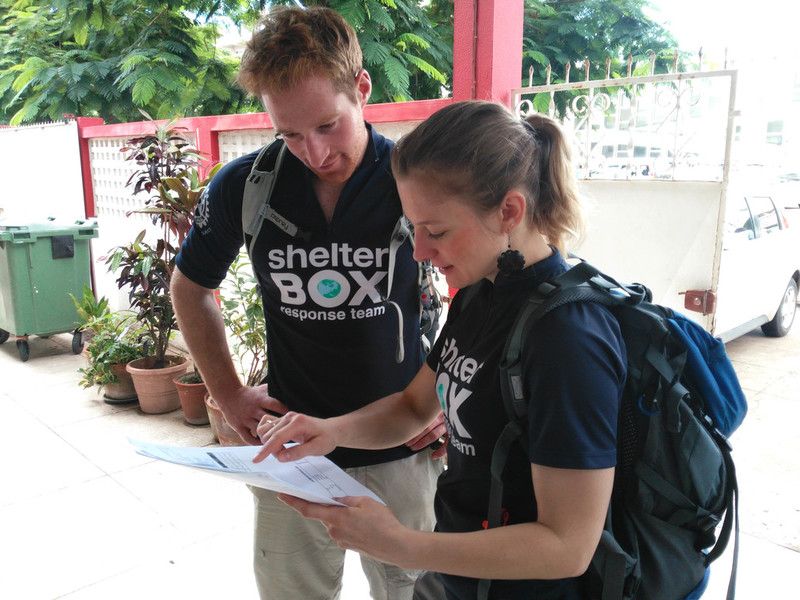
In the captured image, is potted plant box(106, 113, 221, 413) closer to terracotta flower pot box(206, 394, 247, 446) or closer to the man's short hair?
terracotta flower pot box(206, 394, 247, 446)

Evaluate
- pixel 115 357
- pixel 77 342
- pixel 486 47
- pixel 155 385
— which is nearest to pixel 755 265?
pixel 486 47

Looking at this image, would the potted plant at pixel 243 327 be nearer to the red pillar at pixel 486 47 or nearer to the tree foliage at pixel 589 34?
the red pillar at pixel 486 47

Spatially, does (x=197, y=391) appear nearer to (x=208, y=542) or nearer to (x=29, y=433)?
(x=29, y=433)

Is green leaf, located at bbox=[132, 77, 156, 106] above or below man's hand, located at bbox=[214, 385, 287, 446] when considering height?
above

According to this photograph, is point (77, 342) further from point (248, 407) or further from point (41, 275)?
point (248, 407)

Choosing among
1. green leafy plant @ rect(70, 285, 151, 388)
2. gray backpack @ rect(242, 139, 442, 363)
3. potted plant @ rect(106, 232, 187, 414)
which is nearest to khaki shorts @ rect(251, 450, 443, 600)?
gray backpack @ rect(242, 139, 442, 363)

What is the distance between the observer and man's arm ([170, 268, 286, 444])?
151 centimetres

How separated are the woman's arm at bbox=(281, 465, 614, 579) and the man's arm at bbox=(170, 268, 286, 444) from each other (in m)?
0.72

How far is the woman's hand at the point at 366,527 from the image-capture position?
865 millimetres

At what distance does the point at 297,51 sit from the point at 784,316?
5847mm

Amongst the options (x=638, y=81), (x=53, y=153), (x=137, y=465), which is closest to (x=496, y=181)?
(x=638, y=81)

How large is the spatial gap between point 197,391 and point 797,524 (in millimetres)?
3098

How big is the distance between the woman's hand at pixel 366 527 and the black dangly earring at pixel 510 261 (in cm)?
37

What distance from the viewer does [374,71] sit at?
4832 mm
